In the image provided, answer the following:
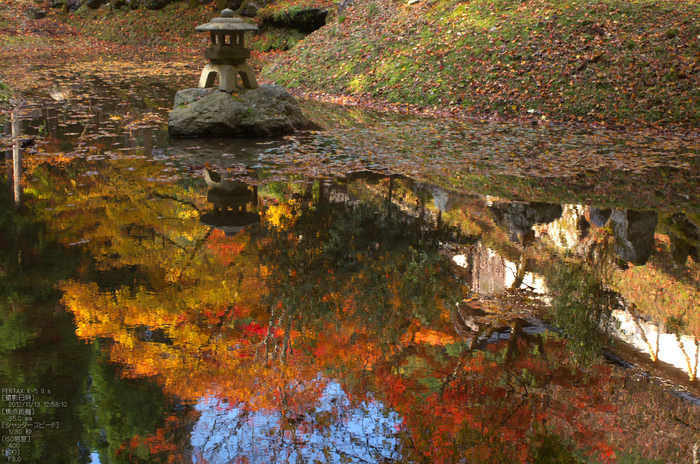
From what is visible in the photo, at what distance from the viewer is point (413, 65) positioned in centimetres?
1551

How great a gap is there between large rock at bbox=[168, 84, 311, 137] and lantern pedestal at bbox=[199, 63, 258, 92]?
0.19 m

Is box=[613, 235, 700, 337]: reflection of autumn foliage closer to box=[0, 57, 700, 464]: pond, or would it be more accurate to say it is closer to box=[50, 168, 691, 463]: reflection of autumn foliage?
box=[0, 57, 700, 464]: pond

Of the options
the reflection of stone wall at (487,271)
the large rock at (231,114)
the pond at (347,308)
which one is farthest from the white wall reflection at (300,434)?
the large rock at (231,114)

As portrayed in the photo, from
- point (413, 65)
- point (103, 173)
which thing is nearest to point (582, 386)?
point (103, 173)

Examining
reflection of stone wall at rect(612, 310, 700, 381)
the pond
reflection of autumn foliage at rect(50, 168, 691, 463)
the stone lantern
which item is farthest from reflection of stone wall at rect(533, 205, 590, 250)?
the stone lantern

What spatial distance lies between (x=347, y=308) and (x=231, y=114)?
23.5 feet

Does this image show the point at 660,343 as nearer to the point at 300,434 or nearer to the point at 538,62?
the point at 300,434

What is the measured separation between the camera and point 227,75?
1160 centimetres

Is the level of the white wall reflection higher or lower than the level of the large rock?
lower

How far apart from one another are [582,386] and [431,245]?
261 cm

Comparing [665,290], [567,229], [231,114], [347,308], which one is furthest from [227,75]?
[665,290]

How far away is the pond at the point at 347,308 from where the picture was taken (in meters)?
3.47

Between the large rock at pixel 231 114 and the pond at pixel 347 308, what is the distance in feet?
5.08

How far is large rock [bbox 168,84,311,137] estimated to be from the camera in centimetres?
1102
